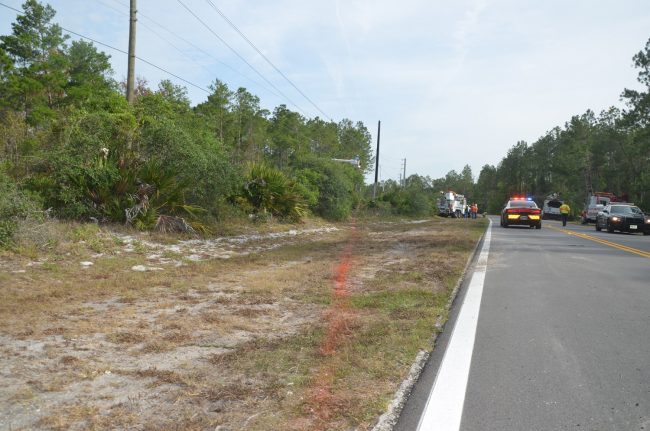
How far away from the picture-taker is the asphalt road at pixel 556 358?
139 inches

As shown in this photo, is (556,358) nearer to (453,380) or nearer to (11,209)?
(453,380)

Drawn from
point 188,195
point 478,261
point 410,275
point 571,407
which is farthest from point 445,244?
point 571,407

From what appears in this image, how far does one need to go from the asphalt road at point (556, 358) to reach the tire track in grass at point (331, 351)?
51 cm

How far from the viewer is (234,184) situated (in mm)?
15781

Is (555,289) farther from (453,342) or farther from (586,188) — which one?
(586,188)

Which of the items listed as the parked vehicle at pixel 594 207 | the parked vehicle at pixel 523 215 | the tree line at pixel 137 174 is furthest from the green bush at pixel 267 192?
the parked vehicle at pixel 594 207

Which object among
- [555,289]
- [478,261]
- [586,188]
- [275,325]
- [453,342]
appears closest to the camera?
[453,342]

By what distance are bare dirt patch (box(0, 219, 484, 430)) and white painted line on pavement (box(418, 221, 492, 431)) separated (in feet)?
1.00

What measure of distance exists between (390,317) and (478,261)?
641cm

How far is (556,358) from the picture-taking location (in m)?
4.74

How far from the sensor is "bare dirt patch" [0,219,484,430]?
11.2ft

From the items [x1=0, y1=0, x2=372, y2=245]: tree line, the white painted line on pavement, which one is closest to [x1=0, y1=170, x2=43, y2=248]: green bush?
[x1=0, y1=0, x2=372, y2=245]: tree line

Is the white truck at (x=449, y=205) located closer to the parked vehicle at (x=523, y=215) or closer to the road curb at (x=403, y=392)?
the parked vehicle at (x=523, y=215)

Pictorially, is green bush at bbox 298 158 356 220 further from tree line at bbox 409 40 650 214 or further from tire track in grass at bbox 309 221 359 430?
tree line at bbox 409 40 650 214
